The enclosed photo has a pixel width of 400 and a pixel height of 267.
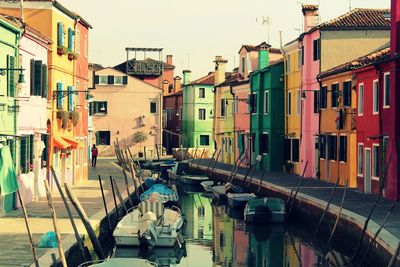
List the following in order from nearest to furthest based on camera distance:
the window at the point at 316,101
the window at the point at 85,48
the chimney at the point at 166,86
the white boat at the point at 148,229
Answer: the white boat at the point at 148,229 < the window at the point at 316,101 < the window at the point at 85,48 < the chimney at the point at 166,86

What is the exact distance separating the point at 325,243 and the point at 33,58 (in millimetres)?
12530

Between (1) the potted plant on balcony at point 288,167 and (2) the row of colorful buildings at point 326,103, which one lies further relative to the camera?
(1) the potted plant on balcony at point 288,167

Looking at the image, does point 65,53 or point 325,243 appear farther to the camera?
point 65,53

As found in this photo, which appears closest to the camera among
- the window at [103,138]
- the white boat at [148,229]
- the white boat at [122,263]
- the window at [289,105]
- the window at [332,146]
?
the white boat at [122,263]

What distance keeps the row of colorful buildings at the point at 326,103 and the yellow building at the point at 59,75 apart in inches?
479

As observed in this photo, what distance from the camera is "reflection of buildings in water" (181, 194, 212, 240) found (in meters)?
31.0

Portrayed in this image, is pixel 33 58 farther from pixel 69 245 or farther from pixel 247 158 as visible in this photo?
pixel 247 158

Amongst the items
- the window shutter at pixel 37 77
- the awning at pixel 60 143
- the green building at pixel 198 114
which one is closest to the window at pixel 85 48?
the awning at pixel 60 143

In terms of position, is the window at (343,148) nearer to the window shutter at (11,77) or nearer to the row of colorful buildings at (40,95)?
the row of colorful buildings at (40,95)

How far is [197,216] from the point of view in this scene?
37.1 m

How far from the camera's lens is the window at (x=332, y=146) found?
39469mm

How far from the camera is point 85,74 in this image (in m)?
44.1

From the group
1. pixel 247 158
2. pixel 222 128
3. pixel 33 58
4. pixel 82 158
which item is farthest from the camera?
pixel 222 128

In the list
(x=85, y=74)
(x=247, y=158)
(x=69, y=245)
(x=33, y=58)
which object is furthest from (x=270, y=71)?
(x=69, y=245)
